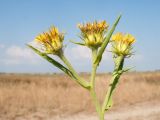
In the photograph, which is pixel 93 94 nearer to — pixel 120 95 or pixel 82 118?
pixel 82 118

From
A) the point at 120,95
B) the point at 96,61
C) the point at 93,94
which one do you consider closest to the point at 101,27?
the point at 96,61

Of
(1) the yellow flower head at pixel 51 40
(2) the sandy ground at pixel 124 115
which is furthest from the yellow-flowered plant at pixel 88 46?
(2) the sandy ground at pixel 124 115

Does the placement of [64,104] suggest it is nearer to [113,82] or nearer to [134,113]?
[134,113]

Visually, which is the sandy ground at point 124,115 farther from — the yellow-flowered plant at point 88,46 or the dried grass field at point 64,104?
the yellow-flowered plant at point 88,46

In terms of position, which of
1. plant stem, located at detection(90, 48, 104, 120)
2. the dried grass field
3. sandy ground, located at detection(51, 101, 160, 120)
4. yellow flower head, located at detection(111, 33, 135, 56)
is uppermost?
yellow flower head, located at detection(111, 33, 135, 56)

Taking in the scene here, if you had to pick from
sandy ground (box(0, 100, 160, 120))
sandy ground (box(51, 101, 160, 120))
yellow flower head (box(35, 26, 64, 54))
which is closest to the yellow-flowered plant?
yellow flower head (box(35, 26, 64, 54))

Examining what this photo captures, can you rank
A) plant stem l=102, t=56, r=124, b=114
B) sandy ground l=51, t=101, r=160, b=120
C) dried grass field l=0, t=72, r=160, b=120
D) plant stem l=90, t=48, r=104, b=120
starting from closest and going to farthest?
plant stem l=90, t=48, r=104, b=120, plant stem l=102, t=56, r=124, b=114, dried grass field l=0, t=72, r=160, b=120, sandy ground l=51, t=101, r=160, b=120


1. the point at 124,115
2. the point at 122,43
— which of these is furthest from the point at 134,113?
the point at 122,43

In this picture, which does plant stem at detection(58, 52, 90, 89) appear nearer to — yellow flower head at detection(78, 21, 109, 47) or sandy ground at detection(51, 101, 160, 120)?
yellow flower head at detection(78, 21, 109, 47)
